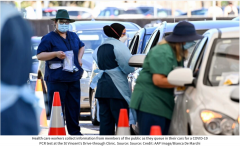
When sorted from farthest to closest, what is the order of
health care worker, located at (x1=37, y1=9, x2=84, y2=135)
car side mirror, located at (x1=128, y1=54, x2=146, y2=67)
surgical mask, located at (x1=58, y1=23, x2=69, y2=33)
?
surgical mask, located at (x1=58, y1=23, x2=69, y2=33) < health care worker, located at (x1=37, y1=9, x2=84, y2=135) < car side mirror, located at (x1=128, y1=54, x2=146, y2=67)

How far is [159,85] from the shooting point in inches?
256

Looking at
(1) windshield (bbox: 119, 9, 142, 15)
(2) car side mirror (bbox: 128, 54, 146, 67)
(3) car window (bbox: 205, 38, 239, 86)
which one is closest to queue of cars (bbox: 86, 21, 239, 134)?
(2) car side mirror (bbox: 128, 54, 146, 67)

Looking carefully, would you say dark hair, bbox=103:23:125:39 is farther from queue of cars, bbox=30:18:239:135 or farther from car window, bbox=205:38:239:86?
car window, bbox=205:38:239:86

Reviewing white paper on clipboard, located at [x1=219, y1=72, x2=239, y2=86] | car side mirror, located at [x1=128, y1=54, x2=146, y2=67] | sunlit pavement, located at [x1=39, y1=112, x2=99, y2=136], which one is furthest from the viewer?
sunlit pavement, located at [x1=39, y1=112, x2=99, y2=136]

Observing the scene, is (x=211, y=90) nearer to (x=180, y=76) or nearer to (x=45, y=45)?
(x=180, y=76)

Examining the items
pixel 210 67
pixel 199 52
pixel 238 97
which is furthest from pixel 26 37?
pixel 199 52

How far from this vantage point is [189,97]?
21.1 feet

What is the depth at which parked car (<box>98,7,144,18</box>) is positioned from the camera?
34000 millimetres

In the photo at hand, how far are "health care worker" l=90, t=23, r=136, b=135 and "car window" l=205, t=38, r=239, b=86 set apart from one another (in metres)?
1.90

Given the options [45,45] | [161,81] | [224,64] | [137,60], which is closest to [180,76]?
[161,81]

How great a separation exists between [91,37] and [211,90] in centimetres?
875

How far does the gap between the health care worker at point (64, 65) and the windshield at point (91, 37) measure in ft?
14.2

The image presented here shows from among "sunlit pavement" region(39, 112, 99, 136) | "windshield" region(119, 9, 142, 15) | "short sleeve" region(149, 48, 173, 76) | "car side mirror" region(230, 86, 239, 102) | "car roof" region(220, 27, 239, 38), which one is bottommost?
"windshield" region(119, 9, 142, 15)

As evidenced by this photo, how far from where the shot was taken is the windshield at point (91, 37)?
14.7 m
